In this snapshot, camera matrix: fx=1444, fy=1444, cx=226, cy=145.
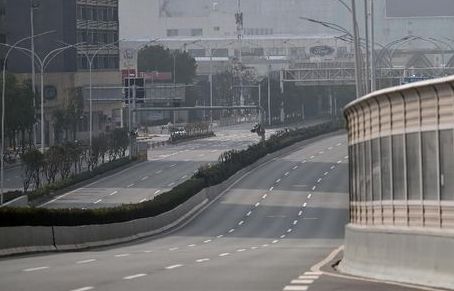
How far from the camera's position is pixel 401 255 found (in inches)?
1133

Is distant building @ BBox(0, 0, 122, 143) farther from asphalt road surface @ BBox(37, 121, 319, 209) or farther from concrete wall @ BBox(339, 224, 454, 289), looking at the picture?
concrete wall @ BBox(339, 224, 454, 289)

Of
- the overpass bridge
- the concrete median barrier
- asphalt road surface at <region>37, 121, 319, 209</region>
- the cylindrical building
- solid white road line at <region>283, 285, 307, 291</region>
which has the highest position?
the overpass bridge

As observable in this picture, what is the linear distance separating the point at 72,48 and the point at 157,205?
95.8 metres

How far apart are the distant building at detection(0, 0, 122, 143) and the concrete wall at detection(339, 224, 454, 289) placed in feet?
387

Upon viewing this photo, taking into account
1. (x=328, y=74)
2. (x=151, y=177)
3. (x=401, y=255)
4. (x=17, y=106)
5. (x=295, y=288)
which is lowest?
(x=151, y=177)

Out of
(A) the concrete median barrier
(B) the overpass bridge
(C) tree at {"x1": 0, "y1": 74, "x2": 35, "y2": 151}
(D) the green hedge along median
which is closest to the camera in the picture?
(A) the concrete median barrier

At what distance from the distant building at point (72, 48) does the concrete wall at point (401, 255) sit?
118 meters

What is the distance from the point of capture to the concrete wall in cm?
2584

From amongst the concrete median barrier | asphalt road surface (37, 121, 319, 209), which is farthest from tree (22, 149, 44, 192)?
the concrete median barrier

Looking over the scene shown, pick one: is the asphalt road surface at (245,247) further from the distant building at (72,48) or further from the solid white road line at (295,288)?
the distant building at (72,48)

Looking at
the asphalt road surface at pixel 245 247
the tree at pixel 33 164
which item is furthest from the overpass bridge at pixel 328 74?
the tree at pixel 33 164

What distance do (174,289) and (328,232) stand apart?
46.2 meters

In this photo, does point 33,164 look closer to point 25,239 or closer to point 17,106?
point 17,106

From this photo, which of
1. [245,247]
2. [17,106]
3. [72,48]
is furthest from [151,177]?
[72,48]
